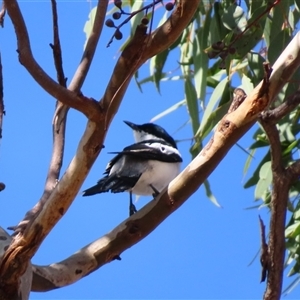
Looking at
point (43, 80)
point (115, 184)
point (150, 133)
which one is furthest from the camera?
point (150, 133)

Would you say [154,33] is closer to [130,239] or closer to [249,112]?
[249,112]

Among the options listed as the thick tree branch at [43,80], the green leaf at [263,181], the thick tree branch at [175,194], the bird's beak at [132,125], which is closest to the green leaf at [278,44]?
the thick tree branch at [175,194]

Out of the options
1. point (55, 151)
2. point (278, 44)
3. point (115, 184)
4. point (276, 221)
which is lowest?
point (276, 221)

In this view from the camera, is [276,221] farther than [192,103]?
No

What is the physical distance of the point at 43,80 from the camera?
141 centimetres

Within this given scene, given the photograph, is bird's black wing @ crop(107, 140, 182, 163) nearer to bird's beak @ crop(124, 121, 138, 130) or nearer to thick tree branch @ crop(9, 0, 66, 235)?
bird's beak @ crop(124, 121, 138, 130)

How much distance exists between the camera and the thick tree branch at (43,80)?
141 centimetres

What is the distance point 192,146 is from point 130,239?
42.5 inches

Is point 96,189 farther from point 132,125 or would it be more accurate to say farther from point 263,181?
point 132,125

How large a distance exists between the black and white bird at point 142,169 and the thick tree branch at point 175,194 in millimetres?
795

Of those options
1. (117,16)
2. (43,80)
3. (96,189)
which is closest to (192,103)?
(96,189)

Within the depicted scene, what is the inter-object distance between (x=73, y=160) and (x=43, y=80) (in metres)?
0.20

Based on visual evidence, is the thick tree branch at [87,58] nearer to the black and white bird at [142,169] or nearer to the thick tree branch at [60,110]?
the thick tree branch at [60,110]

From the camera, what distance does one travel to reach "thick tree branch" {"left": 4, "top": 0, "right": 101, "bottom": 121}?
55.7 inches
